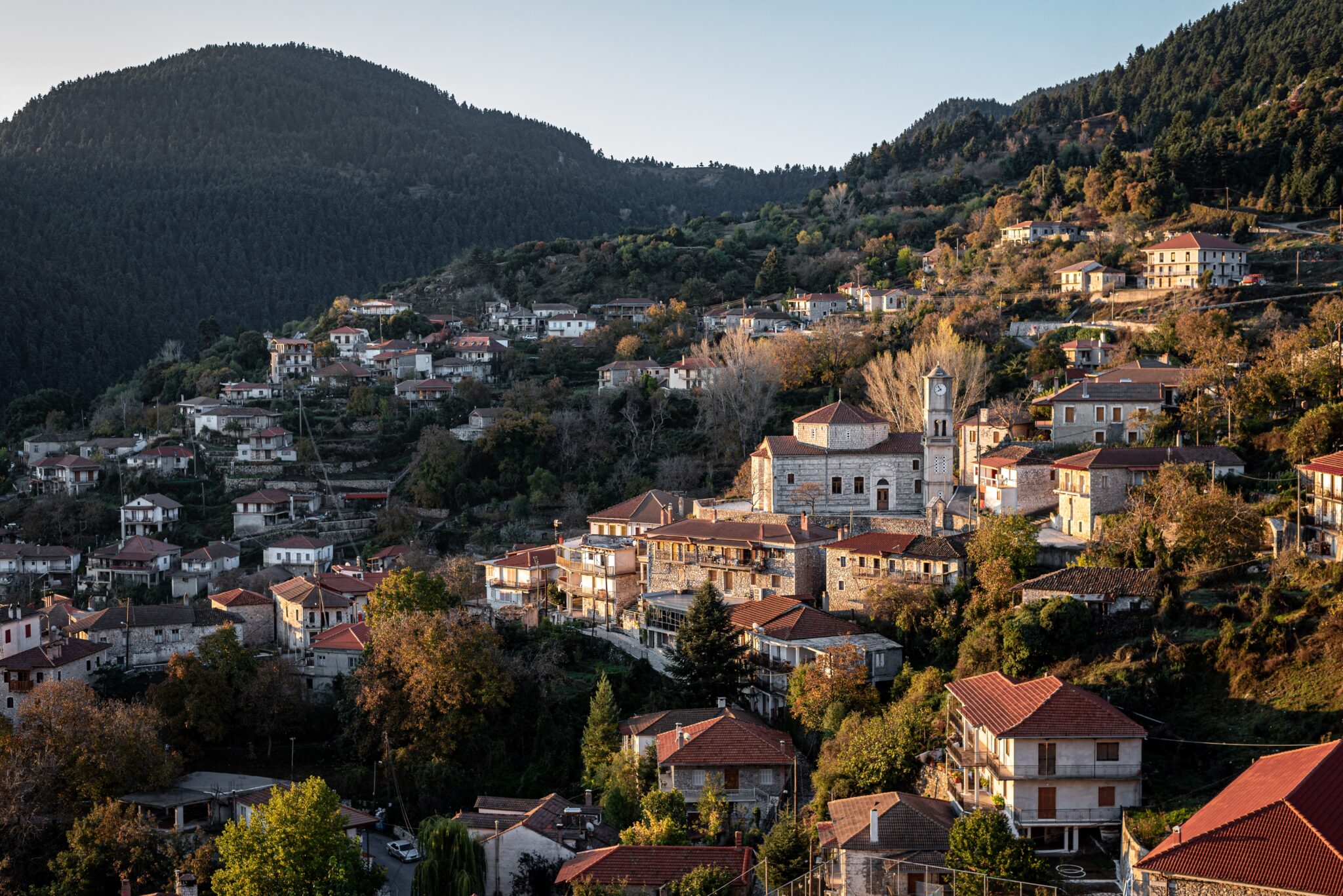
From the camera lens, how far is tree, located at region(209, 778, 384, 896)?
22422mm

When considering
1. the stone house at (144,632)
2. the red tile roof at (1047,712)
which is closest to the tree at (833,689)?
the red tile roof at (1047,712)

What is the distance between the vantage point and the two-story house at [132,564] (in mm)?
47844

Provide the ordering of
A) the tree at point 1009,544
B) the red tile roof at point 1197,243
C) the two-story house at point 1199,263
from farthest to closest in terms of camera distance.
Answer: the red tile roof at point 1197,243 < the two-story house at point 1199,263 < the tree at point 1009,544

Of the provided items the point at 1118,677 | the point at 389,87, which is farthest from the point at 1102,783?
the point at 389,87

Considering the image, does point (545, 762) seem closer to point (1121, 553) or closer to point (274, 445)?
point (1121, 553)

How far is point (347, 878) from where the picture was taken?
22.6 metres

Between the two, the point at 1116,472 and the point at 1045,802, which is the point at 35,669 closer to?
the point at 1045,802

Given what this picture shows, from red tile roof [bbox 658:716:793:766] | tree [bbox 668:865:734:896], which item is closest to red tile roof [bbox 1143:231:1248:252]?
red tile roof [bbox 658:716:793:766]

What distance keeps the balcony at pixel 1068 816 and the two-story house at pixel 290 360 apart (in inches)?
2150

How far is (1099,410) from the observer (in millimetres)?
36625

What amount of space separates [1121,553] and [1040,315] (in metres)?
28.6

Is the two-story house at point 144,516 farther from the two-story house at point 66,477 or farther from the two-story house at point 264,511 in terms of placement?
the two-story house at point 66,477

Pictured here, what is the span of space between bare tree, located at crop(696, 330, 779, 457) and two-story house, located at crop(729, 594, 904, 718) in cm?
1929

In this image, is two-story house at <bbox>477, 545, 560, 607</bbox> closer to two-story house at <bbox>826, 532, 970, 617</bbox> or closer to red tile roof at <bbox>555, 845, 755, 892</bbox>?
two-story house at <bbox>826, 532, 970, 617</bbox>
